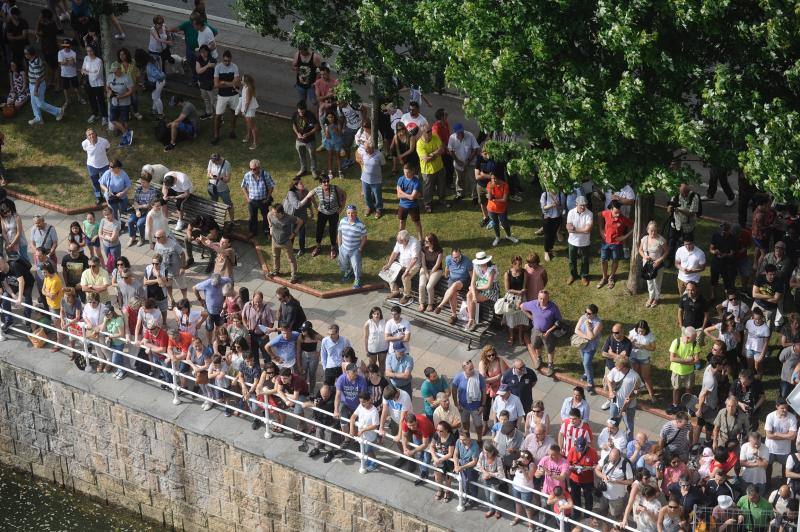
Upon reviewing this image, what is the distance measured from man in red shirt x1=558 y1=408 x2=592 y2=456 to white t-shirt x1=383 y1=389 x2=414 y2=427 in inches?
75.7

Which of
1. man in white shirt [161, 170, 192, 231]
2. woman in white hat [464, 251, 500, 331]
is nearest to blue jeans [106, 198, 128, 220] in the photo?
man in white shirt [161, 170, 192, 231]

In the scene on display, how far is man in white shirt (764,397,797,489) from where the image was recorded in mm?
19078

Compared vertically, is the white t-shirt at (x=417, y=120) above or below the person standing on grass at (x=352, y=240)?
above

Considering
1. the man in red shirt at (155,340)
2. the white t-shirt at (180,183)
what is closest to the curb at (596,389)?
the man in red shirt at (155,340)

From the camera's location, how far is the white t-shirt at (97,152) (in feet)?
84.9

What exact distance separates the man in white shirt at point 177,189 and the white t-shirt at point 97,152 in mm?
1454

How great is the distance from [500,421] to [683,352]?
10.2 feet

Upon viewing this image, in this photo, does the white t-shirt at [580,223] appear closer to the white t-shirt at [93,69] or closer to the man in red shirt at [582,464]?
the man in red shirt at [582,464]

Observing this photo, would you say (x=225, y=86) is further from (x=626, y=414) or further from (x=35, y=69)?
(x=626, y=414)

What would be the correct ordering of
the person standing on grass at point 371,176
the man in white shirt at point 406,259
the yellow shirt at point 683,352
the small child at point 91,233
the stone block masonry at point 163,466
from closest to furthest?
the stone block masonry at point 163,466
the yellow shirt at point 683,352
the man in white shirt at point 406,259
the small child at point 91,233
the person standing on grass at point 371,176

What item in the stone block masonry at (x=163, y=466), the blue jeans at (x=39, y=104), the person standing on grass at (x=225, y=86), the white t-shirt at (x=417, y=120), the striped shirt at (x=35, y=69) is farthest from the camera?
the blue jeans at (x=39, y=104)

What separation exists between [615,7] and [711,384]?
491 centimetres

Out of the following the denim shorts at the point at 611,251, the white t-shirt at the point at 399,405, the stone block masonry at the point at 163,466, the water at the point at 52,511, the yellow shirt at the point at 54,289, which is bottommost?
the water at the point at 52,511

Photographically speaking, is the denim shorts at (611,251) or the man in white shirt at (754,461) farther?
the denim shorts at (611,251)
